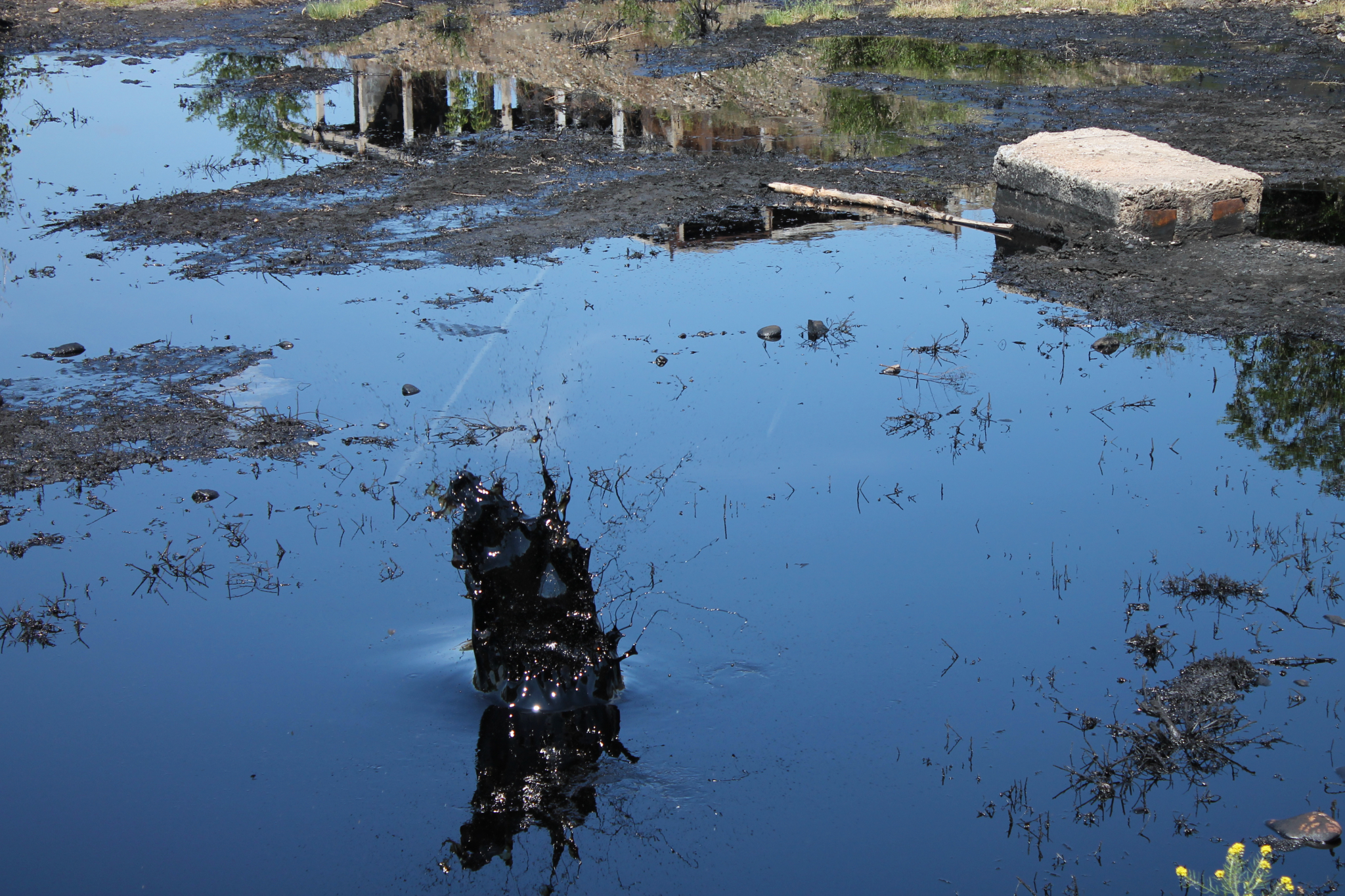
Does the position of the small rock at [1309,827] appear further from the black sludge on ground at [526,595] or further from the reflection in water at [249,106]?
the reflection in water at [249,106]

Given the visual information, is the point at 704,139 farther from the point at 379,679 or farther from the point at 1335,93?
the point at 379,679

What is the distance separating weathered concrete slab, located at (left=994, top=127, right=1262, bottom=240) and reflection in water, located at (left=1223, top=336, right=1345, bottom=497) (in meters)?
1.84

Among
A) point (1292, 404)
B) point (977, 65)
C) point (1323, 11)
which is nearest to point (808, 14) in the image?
point (977, 65)

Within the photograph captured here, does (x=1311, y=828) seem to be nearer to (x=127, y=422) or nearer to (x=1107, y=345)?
(x=1107, y=345)

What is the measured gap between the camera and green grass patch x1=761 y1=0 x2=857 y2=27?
21641 millimetres

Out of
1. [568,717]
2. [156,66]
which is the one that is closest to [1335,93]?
[568,717]

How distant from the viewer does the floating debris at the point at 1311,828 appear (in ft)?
12.4

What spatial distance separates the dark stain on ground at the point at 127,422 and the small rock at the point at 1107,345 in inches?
196

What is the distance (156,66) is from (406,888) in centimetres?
1790

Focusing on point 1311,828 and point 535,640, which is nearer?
point 1311,828

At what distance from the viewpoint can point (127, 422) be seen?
6.82 metres

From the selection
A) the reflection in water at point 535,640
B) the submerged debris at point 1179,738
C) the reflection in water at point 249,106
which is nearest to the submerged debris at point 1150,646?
the submerged debris at point 1179,738

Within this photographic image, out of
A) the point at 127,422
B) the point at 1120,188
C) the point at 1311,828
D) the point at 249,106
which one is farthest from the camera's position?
the point at 249,106

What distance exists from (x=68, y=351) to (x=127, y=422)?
4.54 feet
